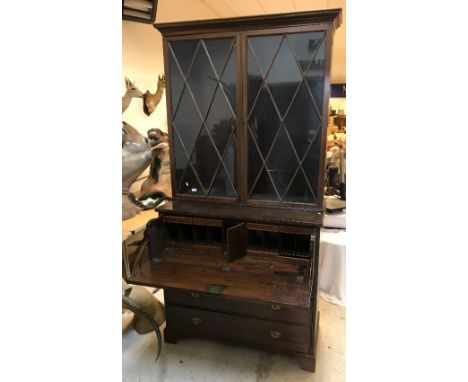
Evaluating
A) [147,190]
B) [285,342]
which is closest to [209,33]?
[147,190]

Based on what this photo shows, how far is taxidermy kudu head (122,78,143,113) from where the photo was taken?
1871 mm

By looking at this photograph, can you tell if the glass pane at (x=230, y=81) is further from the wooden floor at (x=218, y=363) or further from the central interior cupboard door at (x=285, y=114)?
the wooden floor at (x=218, y=363)

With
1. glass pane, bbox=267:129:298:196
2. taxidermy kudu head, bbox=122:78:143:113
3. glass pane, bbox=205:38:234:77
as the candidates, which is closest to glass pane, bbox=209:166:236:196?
glass pane, bbox=267:129:298:196

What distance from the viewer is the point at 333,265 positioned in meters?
2.12

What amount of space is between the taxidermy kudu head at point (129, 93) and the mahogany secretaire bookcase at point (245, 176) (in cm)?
40

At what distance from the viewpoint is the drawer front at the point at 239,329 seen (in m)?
1.57

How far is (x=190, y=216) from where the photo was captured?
1.56 m

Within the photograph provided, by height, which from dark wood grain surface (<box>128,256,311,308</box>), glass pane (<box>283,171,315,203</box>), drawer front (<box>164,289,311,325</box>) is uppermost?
glass pane (<box>283,171,315,203</box>)

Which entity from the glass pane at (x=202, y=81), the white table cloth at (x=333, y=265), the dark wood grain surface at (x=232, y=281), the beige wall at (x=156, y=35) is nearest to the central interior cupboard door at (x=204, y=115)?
the glass pane at (x=202, y=81)

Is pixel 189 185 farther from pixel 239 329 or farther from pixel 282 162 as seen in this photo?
pixel 239 329

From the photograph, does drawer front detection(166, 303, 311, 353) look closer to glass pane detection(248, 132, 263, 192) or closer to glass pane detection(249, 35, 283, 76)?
glass pane detection(248, 132, 263, 192)

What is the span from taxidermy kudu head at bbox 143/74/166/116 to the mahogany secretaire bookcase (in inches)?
26.1
